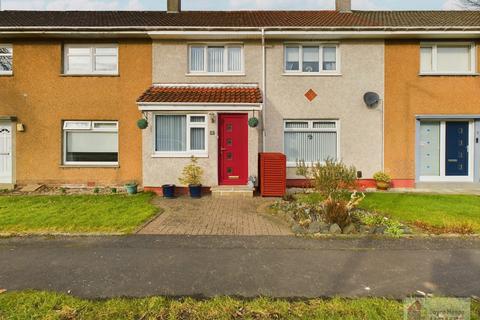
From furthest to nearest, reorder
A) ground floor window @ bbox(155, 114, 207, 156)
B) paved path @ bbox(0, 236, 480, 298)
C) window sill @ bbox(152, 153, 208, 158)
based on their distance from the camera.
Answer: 1. ground floor window @ bbox(155, 114, 207, 156)
2. window sill @ bbox(152, 153, 208, 158)
3. paved path @ bbox(0, 236, 480, 298)

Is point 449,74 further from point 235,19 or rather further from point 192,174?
point 192,174

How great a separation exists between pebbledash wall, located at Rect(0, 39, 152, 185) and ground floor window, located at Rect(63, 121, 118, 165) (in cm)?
22

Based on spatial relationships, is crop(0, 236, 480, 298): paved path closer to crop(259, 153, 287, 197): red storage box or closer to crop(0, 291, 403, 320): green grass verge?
crop(0, 291, 403, 320): green grass verge

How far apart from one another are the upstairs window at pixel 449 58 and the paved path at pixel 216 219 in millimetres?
8007

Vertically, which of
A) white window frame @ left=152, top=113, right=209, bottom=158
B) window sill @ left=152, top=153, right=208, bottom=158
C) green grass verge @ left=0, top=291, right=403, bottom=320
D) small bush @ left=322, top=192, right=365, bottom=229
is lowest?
green grass verge @ left=0, top=291, right=403, bottom=320

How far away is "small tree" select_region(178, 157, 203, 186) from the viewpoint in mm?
9484

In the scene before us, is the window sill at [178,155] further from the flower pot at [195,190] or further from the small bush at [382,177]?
the small bush at [382,177]

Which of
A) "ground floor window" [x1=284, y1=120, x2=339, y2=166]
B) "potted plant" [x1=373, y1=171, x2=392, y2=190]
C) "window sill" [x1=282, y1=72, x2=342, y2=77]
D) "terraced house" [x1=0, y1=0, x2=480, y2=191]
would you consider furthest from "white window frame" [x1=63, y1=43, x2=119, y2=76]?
"potted plant" [x1=373, y1=171, x2=392, y2=190]

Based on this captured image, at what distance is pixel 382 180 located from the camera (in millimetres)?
10422

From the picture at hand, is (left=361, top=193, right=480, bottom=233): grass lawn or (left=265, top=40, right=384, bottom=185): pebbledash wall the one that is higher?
(left=265, top=40, right=384, bottom=185): pebbledash wall

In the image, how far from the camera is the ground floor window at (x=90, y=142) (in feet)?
35.9

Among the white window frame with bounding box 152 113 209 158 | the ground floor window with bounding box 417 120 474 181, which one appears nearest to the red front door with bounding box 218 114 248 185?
the white window frame with bounding box 152 113 209 158

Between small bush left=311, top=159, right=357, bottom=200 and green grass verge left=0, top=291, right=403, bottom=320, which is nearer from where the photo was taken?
green grass verge left=0, top=291, right=403, bottom=320

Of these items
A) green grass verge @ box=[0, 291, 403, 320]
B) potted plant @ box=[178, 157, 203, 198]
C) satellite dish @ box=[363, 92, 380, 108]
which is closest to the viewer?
green grass verge @ box=[0, 291, 403, 320]
